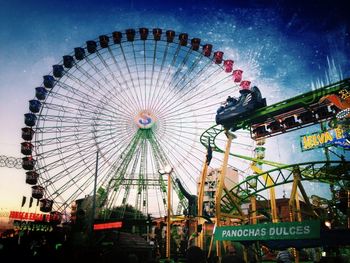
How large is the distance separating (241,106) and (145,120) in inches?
479

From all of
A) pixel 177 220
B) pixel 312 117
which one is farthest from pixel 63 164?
pixel 312 117

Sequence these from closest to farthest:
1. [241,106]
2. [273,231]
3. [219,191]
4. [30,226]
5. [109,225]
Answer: [273,231]
[219,191]
[241,106]
[109,225]
[30,226]

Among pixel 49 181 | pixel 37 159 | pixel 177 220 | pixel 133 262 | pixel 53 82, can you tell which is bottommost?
pixel 133 262

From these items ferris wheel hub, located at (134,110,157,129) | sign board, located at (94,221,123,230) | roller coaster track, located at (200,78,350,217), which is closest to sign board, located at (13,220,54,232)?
sign board, located at (94,221,123,230)

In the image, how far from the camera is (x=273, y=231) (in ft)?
32.4

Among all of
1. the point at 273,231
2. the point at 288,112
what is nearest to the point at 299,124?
the point at 288,112

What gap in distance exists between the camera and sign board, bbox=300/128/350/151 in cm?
1743

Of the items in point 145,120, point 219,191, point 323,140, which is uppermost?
point 145,120

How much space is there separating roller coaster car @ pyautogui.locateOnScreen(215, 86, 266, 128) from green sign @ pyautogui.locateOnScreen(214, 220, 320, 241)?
967 centimetres

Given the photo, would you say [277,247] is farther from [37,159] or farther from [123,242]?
[37,159]

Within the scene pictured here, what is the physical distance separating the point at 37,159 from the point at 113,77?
10712 millimetres

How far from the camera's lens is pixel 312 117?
17.6m

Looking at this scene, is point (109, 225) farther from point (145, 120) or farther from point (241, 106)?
point (241, 106)

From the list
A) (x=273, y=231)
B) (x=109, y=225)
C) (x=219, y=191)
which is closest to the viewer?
(x=273, y=231)
